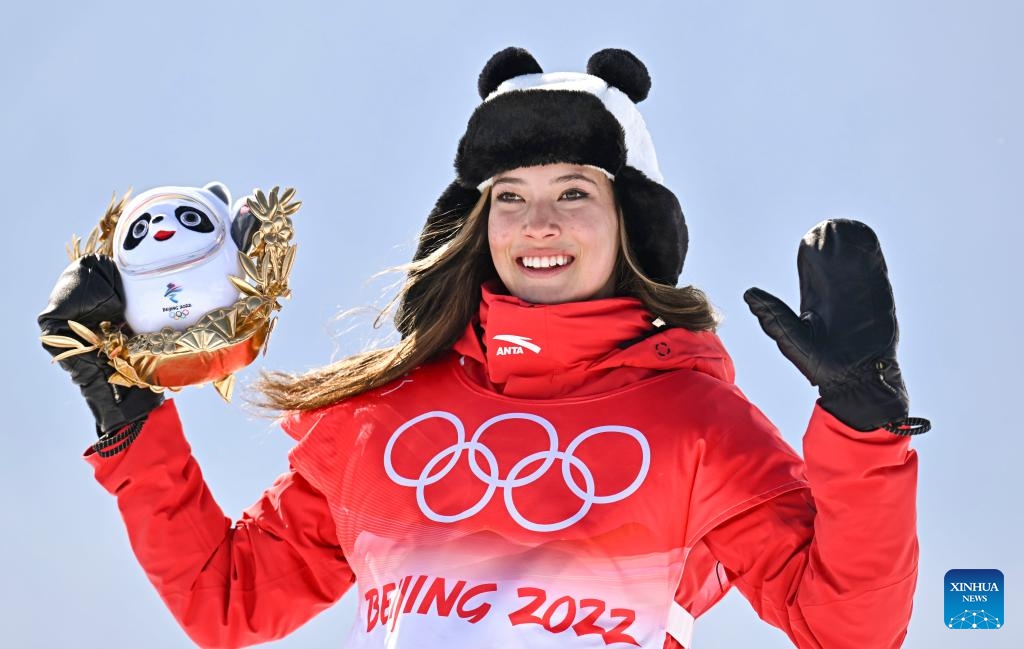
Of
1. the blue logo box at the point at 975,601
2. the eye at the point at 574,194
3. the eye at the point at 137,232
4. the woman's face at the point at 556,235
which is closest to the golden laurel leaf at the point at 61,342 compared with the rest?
the eye at the point at 137,232

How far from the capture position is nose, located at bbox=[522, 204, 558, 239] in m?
4.25

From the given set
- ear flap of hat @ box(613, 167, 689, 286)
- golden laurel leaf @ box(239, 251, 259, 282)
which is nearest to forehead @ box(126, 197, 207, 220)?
golden laurel leaf @ box(239, 251, 259, 282)

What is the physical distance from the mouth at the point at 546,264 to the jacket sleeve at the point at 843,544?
94 cm

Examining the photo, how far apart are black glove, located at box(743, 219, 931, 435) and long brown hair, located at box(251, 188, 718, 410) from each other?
0.89 m

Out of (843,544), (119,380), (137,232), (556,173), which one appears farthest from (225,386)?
(843,544)

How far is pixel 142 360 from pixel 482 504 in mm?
1071

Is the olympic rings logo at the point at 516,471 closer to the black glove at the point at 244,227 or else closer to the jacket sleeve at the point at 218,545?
the jacket sleeve at the point at 218,545

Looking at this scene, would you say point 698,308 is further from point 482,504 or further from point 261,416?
point 261,416

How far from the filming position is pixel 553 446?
4.07 meters

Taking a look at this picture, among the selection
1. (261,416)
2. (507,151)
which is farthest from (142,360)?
(507,151)

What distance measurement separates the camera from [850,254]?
346 cm

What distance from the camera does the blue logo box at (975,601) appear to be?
5.17 metres

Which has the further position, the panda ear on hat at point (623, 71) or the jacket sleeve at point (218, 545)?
the panda ear on hat at point (623, 71)

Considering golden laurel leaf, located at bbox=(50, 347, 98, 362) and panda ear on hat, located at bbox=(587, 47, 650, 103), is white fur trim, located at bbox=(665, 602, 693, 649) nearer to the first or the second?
panda ear on hat, located at bbox=(587, 47, 650, 103)
